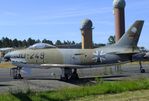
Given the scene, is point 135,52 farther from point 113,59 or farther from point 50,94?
point 50,94

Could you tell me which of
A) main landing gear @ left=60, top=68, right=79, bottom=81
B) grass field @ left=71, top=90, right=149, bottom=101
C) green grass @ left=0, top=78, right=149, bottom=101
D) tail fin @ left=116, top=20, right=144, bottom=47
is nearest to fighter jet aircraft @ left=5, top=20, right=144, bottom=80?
main landing gear @ left=60, top=68, right=79, bottom=81

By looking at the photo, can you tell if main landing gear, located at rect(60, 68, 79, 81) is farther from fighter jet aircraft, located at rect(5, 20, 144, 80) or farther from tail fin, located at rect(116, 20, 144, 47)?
tail fin, located at rect(116, 20, 144, 47)

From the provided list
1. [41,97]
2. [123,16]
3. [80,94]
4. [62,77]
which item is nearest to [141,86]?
[80,94]

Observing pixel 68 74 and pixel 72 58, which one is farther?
pixel 72 58

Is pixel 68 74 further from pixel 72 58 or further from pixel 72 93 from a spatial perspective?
pixel 72 93

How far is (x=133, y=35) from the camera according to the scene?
31.2 meters

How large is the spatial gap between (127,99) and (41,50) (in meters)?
16.9

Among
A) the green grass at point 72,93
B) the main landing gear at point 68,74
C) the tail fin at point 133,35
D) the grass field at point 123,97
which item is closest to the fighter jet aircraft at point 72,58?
the main landing gear at point 68,74

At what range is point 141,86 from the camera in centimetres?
1825

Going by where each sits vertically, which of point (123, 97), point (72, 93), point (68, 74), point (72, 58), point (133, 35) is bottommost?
point (123, 97)

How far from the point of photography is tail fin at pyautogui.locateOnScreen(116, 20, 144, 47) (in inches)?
1230

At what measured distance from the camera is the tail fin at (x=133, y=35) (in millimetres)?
31250

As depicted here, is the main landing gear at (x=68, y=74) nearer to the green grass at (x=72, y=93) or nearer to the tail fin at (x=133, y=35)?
the tail fin at (x=133, y=35)

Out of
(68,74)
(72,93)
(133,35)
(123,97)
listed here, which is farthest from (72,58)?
(123,97)
